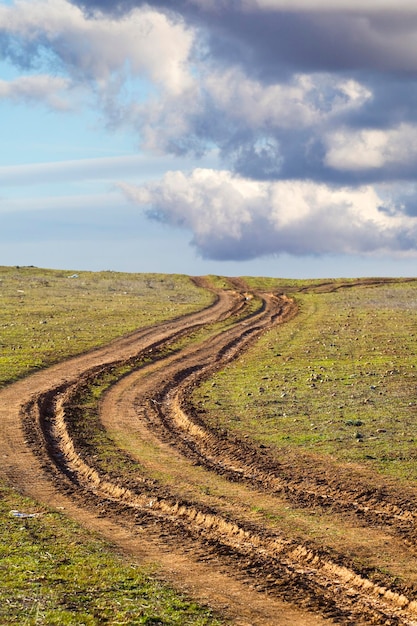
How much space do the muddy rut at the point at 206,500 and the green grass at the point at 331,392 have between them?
113 cm

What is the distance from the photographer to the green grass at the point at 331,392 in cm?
2223

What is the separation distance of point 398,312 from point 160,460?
41.6 m

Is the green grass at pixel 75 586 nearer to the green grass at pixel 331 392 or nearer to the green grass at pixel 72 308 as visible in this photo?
the green grass at pixel 331 392

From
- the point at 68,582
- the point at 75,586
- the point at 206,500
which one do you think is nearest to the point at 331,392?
the point at 206,500

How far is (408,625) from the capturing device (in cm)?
1118

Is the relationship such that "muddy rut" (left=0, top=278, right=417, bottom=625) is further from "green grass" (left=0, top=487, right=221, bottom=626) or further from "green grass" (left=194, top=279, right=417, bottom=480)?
"green grass" (left=194, top=279, right=417, bottom=480)

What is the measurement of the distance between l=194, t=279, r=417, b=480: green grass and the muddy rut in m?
1.13

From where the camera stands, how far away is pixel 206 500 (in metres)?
17.1

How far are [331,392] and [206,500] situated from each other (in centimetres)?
1345

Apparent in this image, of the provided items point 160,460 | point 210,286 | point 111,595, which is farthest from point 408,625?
point 210,286

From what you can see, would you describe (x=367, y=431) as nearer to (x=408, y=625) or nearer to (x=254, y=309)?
(x=408, y=625)

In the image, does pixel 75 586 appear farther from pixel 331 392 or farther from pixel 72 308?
pixel 72 308

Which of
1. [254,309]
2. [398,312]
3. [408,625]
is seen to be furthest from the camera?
[254,309]

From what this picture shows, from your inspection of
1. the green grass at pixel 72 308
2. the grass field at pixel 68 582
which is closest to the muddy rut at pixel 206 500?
the grass field at pixel 68 582
